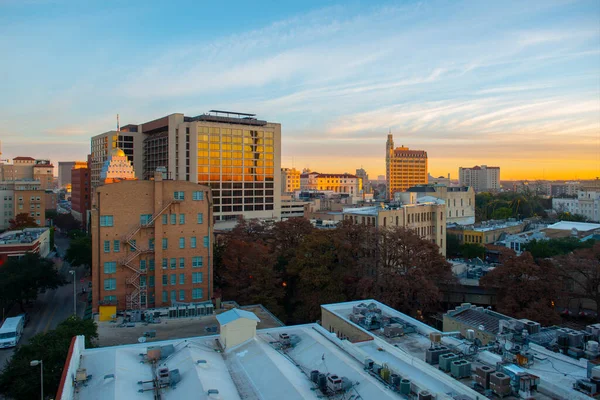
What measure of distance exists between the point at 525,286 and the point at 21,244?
69.0 m

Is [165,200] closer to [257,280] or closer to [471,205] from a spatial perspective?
[257,280]

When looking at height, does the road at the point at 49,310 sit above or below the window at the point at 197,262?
below

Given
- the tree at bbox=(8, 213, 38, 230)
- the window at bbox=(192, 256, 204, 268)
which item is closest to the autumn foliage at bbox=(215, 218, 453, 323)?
the window at bbox=(192, 256, 204, 268)

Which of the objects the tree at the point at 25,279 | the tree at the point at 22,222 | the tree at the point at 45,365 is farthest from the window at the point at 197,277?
the tree at the point at 22,222

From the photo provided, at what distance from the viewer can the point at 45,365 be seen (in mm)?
30203

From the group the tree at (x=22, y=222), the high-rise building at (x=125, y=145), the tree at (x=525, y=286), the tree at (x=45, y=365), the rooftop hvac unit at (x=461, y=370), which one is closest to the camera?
the rooftop hvac unit at (x=461, y=370)

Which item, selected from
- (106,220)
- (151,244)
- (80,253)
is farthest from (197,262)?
(80,253)

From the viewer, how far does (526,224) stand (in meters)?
115

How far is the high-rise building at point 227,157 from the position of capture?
113 metres

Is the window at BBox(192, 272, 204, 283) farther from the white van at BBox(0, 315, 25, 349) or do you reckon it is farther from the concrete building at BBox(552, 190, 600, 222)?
the concrete building at BBox(552, 190, 600, 222)

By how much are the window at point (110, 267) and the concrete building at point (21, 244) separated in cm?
3420

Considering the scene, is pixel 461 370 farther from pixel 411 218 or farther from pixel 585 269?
pixel 411 218

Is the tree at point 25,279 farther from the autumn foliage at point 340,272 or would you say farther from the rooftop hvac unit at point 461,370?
the rooftop hvac unit at point 461,370

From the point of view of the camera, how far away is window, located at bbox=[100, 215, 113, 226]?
44500mm
